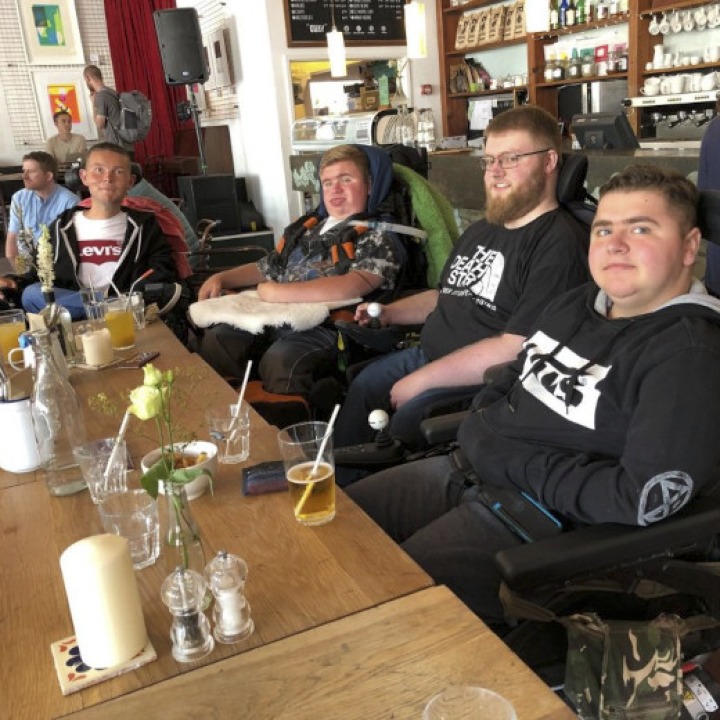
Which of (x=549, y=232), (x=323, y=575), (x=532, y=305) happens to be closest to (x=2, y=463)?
(x=323, y=575)

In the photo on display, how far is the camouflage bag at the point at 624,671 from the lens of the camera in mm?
1166

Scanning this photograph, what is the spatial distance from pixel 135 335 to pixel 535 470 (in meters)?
1.49

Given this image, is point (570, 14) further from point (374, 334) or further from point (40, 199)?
point (374, 334)

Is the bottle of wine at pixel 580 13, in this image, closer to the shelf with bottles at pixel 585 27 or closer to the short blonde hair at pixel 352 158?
the shelf with bottles at pixel 585 27

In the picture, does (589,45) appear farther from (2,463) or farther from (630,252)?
(2,463)

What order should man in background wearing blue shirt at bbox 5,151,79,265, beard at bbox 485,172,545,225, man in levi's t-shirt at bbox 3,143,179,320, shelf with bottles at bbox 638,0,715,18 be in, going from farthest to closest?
shelf with bottles at bbox 638,0,715,18 → man in background wearing blue shirt at bbox 5,151,79,265 → man in levi's t-shirt at bbox 3,143,179,320 → beard at bbox 485,172,545,225

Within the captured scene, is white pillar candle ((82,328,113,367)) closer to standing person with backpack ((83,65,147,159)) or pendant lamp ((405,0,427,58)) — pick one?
pendant lamp ((405,0,427,58))

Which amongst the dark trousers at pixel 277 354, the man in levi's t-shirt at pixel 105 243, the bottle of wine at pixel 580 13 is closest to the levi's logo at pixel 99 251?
the man in levi's t-shirt at pixel 105 243

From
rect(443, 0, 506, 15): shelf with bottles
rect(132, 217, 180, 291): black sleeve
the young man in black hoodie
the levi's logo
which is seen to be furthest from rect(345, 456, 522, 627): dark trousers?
rect(443, 0, 506, 15): shelf with bottles

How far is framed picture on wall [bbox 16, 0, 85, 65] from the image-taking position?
9023 mm

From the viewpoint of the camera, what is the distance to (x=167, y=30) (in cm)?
689

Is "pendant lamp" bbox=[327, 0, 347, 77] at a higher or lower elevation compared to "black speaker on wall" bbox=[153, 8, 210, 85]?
lower

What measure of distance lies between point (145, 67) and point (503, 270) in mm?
8675

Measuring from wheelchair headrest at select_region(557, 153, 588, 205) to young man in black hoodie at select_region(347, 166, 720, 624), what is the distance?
559 millimetres
